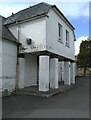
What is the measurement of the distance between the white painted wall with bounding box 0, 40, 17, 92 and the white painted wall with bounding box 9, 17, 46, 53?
946 mm

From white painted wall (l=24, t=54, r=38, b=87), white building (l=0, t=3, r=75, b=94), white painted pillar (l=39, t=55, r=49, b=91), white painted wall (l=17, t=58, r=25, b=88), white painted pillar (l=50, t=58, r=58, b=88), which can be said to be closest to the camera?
white painted pillar (l=39, t=55, r=49, b=91)

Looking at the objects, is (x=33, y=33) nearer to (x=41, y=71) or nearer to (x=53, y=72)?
(x=41, y=71)

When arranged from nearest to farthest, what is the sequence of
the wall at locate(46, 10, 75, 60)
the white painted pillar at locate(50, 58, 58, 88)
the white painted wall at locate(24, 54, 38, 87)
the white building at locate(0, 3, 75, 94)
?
1. the white building at locate(0, 3, 75, 94)
2. the wall at locate(46, 10, 75, 60)
3. the white painted pillar at locate(50, 58, 58, 88)
4. the white painted wall at locate(24, 54, 38, 87)

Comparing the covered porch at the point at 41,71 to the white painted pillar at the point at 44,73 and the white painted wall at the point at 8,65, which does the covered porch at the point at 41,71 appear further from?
the white painted wall at the point at 8,65

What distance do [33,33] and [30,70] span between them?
3.91 m

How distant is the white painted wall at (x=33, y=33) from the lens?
1302 cm

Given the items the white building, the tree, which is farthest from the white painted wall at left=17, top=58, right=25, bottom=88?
the tree

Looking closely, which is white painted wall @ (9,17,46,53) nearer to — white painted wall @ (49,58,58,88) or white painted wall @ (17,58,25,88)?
white painted wall @ (17,58,25,88)

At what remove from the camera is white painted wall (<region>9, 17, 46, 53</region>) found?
1302 centimetres

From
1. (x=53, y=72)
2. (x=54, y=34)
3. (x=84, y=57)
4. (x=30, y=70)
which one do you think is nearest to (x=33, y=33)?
(x=54, y=34)

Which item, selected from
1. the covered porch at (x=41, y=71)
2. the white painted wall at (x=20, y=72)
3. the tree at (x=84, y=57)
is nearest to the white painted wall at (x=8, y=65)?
the white painted wall at (x=20, y=72)

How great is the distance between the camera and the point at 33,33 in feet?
44.3

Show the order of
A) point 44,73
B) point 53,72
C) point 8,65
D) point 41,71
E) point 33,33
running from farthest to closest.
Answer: point 53,72 < point 33,33 < point 41,71 < point 44,73 < point 8,65

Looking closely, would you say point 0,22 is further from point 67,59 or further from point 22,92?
point 67,59
